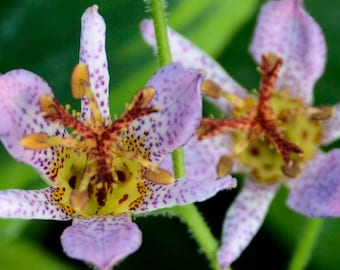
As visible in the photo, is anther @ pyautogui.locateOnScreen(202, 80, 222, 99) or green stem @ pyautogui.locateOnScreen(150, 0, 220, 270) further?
anther @ pyautogui.locateOnScreen(202, 80, 222, 99)

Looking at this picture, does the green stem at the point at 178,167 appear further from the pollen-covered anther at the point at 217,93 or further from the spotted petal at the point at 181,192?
the pollen-covered anther at the point at 217,93

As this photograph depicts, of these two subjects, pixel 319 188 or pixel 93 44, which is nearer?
pixel 93 44

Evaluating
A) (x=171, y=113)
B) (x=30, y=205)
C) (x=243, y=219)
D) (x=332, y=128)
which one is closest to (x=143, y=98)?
(x=171, y=113)

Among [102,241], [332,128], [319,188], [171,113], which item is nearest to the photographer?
[102,241]

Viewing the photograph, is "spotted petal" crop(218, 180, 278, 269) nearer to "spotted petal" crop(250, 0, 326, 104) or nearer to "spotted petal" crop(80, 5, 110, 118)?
"spotted petal" crop(250, 0, 326, 104)

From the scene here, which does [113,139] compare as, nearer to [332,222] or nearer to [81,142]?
[81,142]

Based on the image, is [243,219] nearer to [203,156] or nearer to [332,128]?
[203,156]

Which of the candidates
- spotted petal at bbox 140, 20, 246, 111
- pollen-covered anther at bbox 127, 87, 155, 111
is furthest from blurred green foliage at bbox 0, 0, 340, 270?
pollen-covered anther at bbox 127, 87, 155, 111

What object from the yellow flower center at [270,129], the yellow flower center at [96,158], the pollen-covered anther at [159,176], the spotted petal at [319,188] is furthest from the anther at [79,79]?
the spotted petal at [319,188]
